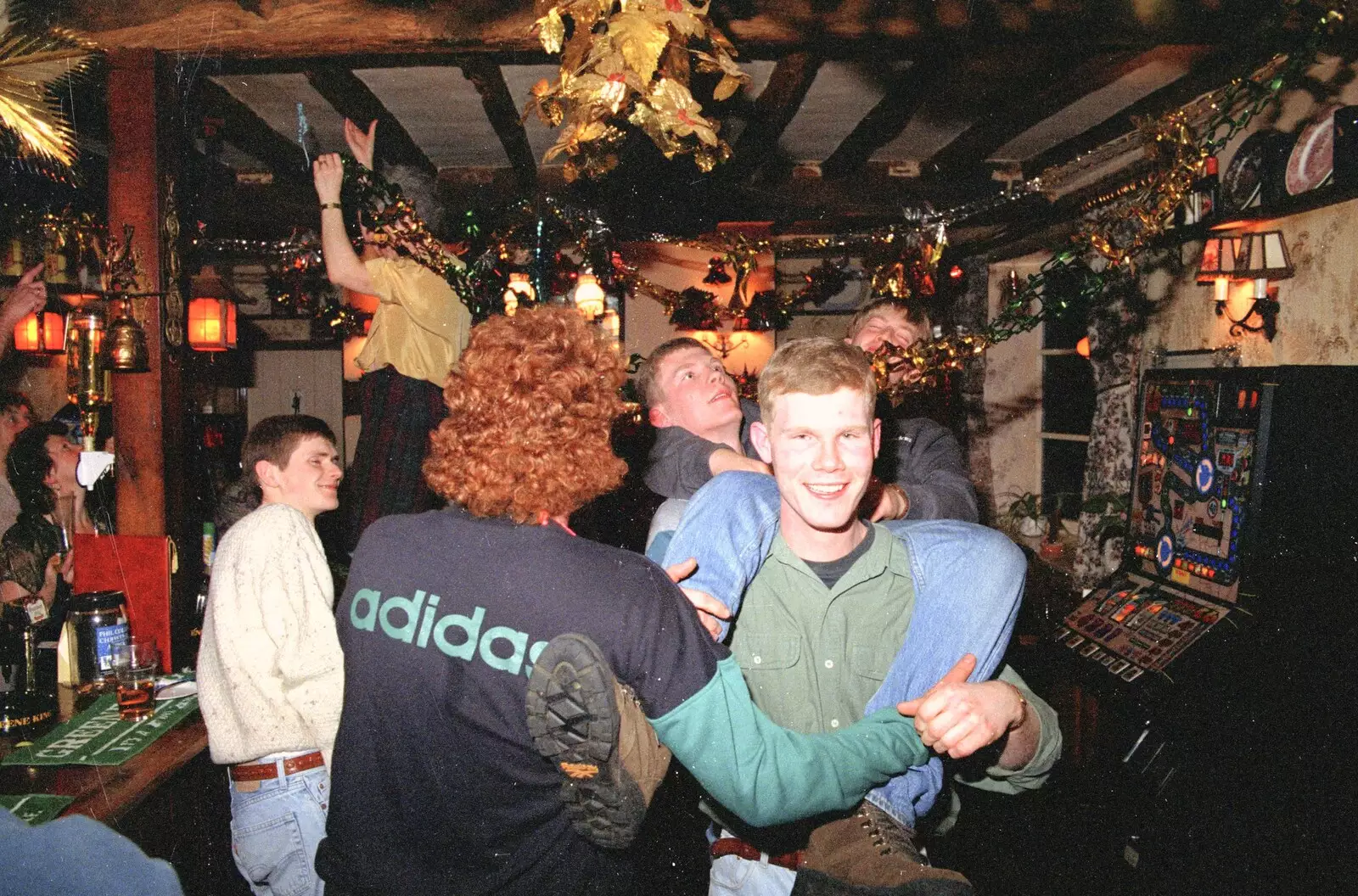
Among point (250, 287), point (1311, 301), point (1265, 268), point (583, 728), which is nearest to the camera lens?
point (583, 728)

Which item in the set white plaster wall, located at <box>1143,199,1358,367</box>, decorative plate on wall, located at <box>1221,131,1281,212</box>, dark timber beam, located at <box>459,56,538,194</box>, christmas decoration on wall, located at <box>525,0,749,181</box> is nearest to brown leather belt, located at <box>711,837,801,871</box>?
christmas decoration on wall, located at <box>525,0,749,181</box>

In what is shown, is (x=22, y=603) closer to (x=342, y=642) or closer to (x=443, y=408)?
(x=443, y=408)

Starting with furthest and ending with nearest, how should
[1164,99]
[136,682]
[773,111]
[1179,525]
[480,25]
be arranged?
[773,111] < [1164,99] < [1179,525] < [480,25] < [136,682]

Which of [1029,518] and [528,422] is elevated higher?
[528,422]

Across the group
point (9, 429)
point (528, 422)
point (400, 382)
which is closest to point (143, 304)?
point (400, 382)

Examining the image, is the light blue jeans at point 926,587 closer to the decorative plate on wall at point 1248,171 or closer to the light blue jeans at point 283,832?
the light blue jeans at point 283,832

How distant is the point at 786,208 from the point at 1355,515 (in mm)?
4323

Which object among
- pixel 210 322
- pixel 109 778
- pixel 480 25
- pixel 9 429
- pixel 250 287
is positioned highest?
pixel 480 25

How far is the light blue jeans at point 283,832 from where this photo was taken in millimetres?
2082

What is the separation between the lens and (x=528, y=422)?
1.50m

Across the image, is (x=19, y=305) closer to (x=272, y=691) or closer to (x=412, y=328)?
(x=412, y=328)

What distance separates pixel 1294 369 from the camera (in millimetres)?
2508

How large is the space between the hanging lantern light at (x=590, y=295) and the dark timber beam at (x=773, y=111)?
1551mm

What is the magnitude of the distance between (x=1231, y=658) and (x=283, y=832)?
2.75m
